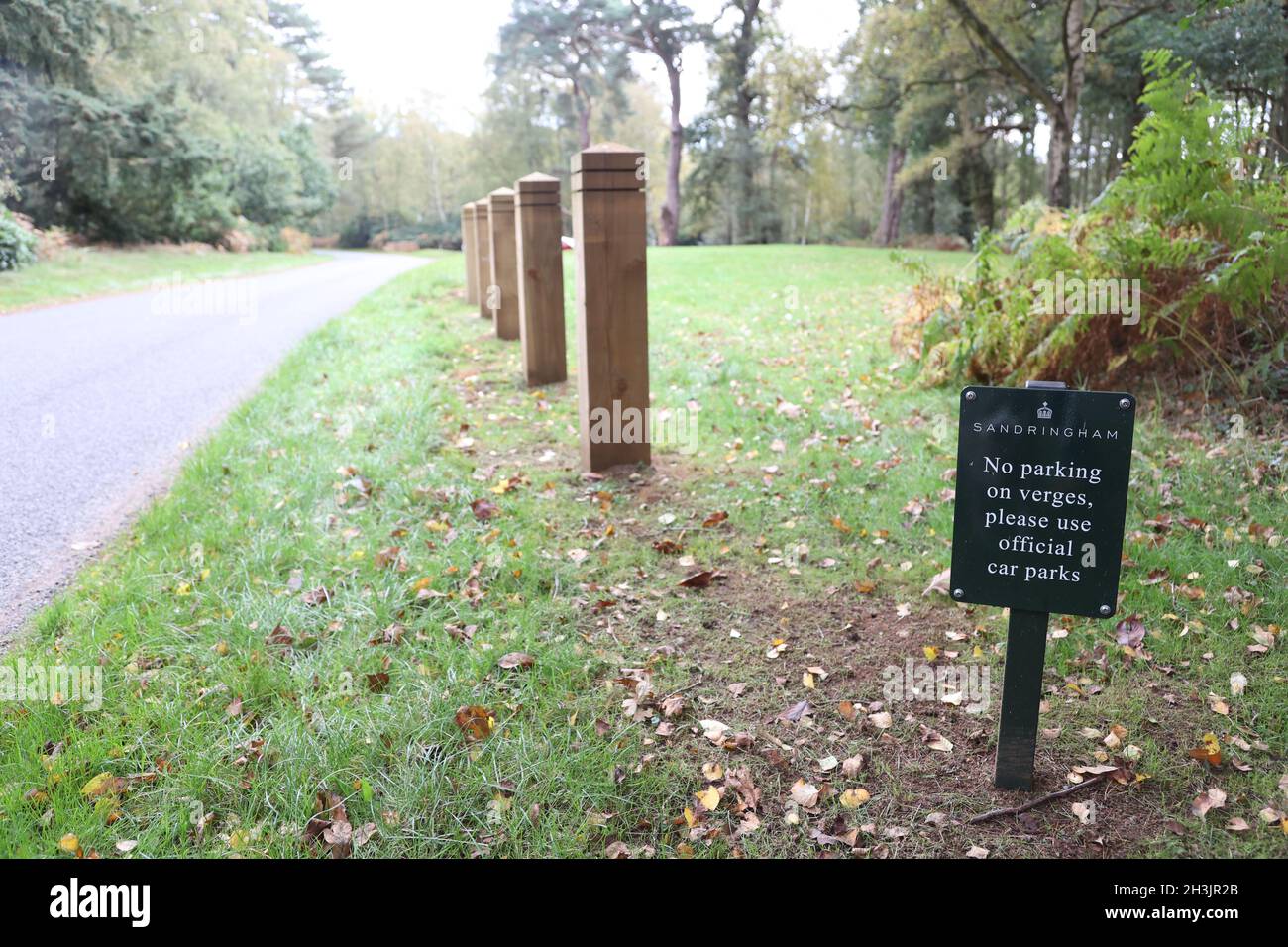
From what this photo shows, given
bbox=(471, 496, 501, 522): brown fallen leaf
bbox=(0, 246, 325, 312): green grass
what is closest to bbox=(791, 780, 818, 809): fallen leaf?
bbox=(471, 496, 501, 522): brown fallen leaf

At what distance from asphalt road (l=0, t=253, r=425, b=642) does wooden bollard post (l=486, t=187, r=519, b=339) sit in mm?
2447

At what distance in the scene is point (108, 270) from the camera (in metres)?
18.9

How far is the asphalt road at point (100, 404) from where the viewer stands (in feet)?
14.6

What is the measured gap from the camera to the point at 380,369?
8391mm

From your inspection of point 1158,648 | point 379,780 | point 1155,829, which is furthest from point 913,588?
point 379,780

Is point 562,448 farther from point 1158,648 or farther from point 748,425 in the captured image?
point 1158,648

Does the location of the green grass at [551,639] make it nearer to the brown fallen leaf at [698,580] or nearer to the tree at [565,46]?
the brown fallen leaf at [698,580]

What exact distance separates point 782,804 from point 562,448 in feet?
12.4

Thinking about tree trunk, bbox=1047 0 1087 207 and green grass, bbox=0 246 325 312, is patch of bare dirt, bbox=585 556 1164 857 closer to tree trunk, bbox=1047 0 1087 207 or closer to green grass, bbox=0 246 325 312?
green grass, bbox=0 246 325 312

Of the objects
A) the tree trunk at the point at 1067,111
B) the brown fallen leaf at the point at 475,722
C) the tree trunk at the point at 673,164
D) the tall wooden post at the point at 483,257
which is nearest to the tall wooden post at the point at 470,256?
the tall wooden post at the point at 483,257

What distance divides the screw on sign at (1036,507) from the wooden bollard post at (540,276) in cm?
548

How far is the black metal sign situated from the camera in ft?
8.17

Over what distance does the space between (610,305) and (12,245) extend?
14880 mm

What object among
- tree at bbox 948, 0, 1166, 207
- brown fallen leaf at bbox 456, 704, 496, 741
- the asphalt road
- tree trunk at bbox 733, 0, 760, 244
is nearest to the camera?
brown fallen leaf at bbox 456, 704, 496, 741
